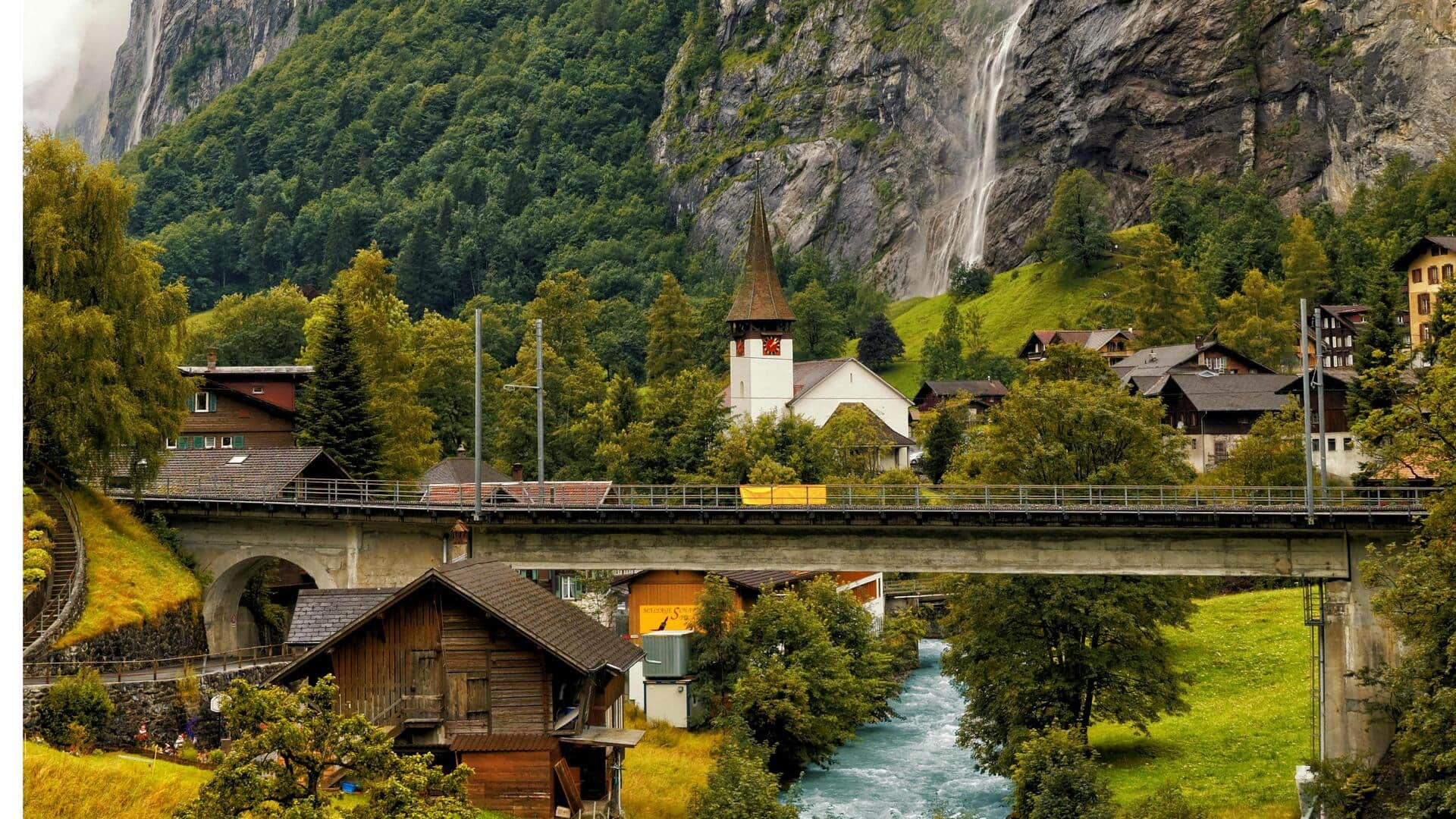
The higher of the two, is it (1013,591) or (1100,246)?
(1100,246)

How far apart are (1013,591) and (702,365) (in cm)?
9885

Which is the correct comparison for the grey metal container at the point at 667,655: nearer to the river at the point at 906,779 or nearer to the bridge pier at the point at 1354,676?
the river at the point at 906,779

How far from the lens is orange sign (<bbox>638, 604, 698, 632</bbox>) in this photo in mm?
62406

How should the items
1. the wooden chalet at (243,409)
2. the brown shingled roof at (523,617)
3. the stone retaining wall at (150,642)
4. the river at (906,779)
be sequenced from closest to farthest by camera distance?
the brown shingled roof at (523,617), the stone retaining wall at (150,642), the river at (906,779), the wooden chalet at (243,409)

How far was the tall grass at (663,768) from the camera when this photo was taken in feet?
149

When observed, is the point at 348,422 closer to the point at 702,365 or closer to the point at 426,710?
the point at 426,710

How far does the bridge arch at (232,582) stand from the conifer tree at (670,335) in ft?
283

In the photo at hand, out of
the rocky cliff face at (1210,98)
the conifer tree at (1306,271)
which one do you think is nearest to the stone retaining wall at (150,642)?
the conifer tree at (1306,271)

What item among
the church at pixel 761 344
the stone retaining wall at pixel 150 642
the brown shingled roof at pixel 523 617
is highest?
the church at pixel 761 344

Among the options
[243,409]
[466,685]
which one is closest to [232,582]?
[243,409]

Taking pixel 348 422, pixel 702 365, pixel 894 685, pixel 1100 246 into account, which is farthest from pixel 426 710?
pixel 1100 246

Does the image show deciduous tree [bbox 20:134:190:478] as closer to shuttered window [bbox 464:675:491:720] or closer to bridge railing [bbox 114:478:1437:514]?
bridge railing [bbox 114:478:1437:514]

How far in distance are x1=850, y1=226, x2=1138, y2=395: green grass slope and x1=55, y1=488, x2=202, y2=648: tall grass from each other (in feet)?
343
